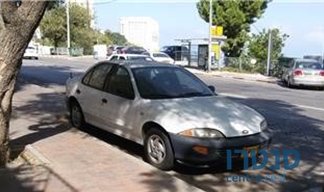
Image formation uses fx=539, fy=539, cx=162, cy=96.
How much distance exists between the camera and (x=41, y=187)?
6.18 metres

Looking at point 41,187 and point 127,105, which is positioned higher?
point 127,105

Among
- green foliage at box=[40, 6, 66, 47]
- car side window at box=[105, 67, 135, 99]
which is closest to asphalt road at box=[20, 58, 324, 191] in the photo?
car side window at box=[105, 67, 135, 99]

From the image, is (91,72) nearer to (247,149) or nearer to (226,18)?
(247,149)

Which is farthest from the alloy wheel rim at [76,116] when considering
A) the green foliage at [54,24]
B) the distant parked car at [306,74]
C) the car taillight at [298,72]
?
the green foliage at [54,24]

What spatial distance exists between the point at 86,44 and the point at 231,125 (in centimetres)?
7204

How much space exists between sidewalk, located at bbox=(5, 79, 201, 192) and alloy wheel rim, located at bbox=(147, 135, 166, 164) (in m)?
0.24

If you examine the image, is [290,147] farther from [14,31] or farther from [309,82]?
[309,82]

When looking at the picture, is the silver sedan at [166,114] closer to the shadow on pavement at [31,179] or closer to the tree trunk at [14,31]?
the shadow on pavement at [31,179]

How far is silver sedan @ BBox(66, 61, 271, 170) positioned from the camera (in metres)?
7.04

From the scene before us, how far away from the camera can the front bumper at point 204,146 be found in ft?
22.8

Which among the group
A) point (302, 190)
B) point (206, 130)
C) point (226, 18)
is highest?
point (226, 18)

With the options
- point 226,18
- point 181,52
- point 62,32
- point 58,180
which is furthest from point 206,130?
point 62,32

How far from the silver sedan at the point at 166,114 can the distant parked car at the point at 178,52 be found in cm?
3475

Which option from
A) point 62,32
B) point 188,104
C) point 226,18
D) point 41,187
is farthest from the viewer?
point 62,32
